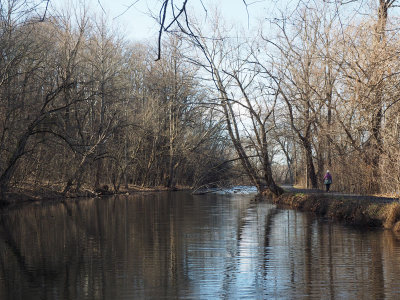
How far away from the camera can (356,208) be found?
2053cm

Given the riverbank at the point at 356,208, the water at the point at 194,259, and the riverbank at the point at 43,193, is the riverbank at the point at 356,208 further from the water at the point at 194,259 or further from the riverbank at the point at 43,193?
the riverbank at the point at 43,193

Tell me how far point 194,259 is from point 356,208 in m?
9.65

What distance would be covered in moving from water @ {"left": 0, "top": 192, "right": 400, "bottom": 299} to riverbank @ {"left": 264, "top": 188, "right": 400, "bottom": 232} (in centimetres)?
83

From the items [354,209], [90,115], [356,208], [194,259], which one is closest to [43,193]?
[90,115]

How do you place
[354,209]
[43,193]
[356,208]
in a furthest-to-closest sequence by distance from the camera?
[43,193] → [354,209] → [356,208]

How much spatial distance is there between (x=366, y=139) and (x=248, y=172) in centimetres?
829

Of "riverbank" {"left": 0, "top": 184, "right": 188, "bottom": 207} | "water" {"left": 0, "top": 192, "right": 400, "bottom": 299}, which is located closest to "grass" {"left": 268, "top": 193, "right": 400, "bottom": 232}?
"water" {"left": 0, "top": 192, "right": 400, "bottom": 299}

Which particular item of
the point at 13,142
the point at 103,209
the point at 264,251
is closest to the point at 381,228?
the point at 264,251

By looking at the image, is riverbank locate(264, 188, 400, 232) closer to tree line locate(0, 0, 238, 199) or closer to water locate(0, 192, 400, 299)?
water locate(0, 192, 400, 299)

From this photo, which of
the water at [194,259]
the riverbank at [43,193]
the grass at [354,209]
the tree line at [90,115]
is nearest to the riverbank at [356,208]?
the grass at [354,209]

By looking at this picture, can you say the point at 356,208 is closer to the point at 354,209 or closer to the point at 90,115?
the point at 354,209

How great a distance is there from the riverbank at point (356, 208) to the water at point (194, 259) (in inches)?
32.5

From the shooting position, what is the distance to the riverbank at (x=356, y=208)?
18.3 m

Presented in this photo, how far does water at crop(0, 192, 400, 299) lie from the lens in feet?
32.0
